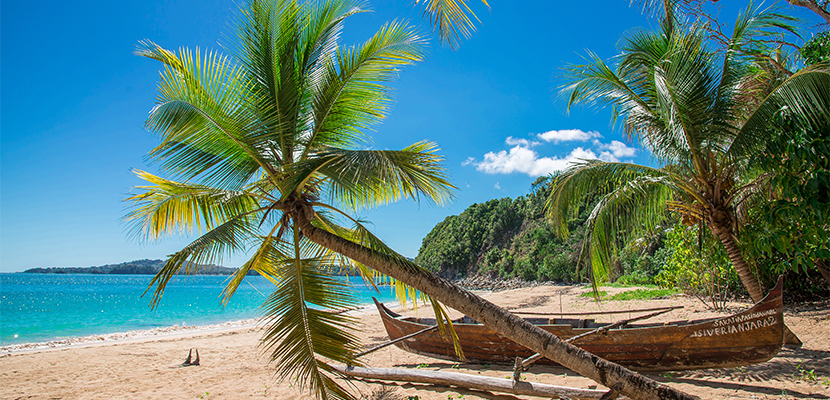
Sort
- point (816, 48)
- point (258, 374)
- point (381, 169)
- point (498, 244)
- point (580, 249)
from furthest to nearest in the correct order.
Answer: point (498, 244)
point (258, 374)
point (580, 249)
point (816, 48)
point (381, 169)

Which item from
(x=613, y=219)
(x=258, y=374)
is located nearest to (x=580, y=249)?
(x=613, y=219)

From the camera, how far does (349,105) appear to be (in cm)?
464

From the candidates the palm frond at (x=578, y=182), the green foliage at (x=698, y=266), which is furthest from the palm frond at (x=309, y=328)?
the green foliage at (x=698, y=266)

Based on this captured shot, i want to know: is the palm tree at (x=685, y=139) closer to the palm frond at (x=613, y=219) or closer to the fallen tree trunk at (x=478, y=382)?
the palm frond at (x=613, y=219)

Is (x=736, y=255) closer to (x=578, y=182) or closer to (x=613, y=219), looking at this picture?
(x=613, y=219)

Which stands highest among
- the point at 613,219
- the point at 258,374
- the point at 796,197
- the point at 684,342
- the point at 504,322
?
the point at 796,197

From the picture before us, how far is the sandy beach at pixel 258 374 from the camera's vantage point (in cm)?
493

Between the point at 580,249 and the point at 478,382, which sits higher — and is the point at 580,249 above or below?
above

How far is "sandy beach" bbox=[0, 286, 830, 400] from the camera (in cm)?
493

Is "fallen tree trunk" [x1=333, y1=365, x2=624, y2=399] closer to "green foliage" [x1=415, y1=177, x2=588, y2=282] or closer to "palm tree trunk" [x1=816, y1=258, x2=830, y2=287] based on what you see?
→ "palm tree trunk" [x1=816, y1=258, x2=830, y2=287]

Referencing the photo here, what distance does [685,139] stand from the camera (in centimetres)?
546

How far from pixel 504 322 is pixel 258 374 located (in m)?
6.20

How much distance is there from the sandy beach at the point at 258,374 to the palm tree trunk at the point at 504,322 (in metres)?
2.22

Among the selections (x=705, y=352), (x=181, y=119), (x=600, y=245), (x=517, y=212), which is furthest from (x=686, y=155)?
(x=517, y=212)
